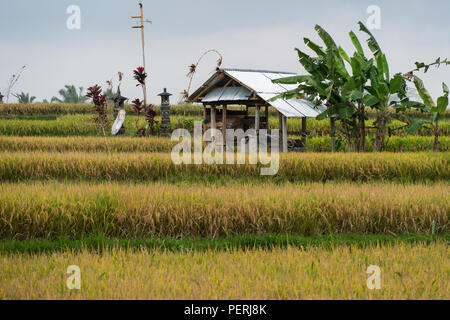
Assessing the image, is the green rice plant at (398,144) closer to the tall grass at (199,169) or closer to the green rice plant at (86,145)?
the green rice plant at (86,145)

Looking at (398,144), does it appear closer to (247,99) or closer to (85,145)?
(247,99)

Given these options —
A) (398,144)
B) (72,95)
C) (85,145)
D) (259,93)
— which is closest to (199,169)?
(259,93)

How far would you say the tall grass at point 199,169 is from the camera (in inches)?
408

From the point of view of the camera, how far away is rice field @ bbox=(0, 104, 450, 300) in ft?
12.7

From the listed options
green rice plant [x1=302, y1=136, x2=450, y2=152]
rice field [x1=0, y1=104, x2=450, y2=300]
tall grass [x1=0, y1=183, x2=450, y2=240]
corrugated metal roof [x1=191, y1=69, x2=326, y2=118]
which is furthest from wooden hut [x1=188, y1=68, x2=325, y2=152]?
tall grass [x1=0, y1=183, x2=450, y2=240]

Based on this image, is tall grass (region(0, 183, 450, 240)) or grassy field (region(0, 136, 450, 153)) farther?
grassy field (region(0, 136, 450, 153))

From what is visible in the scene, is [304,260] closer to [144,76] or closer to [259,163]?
[259,163]

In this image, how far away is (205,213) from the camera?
6539mm

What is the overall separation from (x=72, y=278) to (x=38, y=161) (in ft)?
24.0

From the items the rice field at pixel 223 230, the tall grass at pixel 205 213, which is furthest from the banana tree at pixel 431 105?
the tall grass at pixel 205 213

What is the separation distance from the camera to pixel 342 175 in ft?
34.4

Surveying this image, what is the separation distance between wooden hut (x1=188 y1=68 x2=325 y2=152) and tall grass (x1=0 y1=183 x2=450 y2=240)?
23.4 feet

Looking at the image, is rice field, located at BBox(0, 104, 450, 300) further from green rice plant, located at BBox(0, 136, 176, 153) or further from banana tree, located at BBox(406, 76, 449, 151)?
green rice plant, located at BBox(0, 136, 176, 153)

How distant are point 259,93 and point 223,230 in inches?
330
